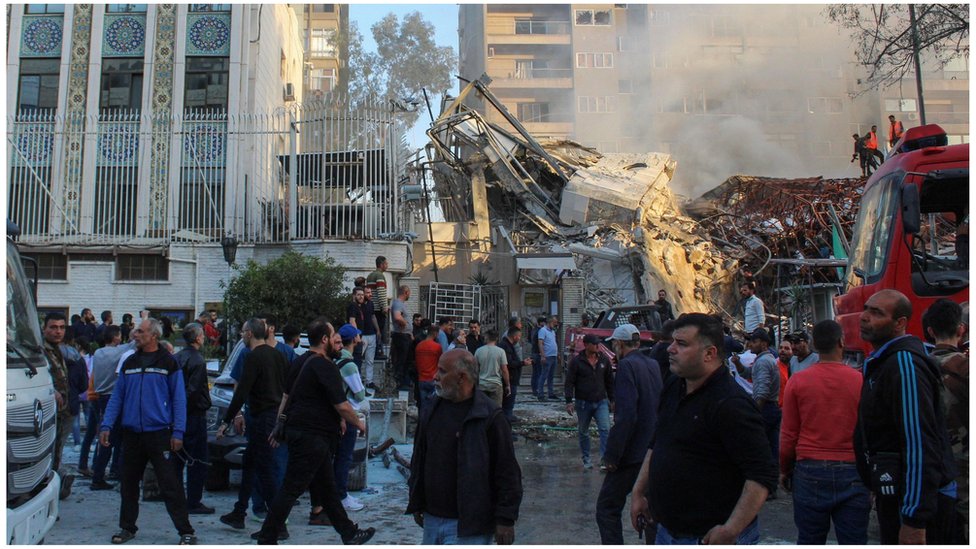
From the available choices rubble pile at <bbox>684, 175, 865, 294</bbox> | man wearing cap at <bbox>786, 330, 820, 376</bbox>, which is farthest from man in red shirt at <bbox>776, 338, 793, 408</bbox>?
rubble pile at <bbox>684, 175, 865, 294</bbox>

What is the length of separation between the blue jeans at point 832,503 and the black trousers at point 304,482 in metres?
3.09

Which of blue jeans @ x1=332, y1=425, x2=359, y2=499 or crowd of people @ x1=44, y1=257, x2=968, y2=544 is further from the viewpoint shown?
blue jeans @ x1=332, y1=425, x2=359, y2=499

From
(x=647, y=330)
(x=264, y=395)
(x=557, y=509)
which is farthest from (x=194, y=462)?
(x=647, y=330)

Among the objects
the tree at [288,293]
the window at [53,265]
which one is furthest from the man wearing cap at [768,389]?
the window at [53,265]

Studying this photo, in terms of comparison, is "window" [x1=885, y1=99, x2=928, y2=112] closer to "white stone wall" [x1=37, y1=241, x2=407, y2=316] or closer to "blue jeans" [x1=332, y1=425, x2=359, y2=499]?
"white stone wall" [x1=37, y1=241, x2=407, y2=316]

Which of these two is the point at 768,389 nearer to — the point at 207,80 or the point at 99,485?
the point at 99,485

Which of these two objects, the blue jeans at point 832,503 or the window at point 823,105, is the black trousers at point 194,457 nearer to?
the blue jeans at point 832,503

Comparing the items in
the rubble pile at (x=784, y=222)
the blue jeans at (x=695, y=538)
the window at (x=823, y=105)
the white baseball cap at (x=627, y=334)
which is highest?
the window at (x=823, y=105)

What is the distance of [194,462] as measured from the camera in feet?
21.9

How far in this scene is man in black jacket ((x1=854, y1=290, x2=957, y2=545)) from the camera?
3.31 meters

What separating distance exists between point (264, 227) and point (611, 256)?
9308 millimetres

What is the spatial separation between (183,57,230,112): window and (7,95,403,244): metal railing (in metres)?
1.35

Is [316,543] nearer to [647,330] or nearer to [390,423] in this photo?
[390,423]

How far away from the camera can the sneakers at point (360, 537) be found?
18.5ft
